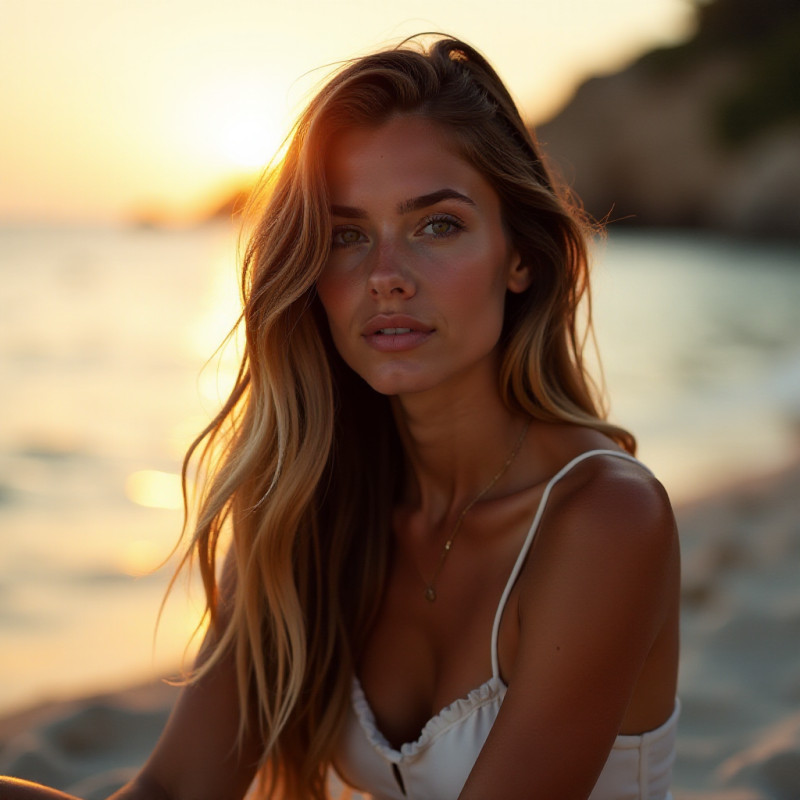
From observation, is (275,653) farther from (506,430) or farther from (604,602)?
(604,602)

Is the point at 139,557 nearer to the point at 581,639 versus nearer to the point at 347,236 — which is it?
the point at 347,236

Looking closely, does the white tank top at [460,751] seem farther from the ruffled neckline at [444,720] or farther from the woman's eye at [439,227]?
the woman's eye at [439,227]

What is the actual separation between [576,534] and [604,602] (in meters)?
0.15

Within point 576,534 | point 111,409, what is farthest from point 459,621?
point 111,409

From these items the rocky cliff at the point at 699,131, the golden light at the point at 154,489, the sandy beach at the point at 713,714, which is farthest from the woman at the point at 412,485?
the rocky cliff at the point at 699,131

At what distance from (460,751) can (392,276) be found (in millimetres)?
1026

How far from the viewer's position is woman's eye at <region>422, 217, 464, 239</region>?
230cm

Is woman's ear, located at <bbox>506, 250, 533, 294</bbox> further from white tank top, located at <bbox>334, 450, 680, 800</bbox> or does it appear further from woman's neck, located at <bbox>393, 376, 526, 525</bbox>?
white tank top, located at <bbox>334, 450, 680, 800</bbox>

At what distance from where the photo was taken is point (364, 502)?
2764mm

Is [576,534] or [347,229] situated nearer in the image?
[576,534]

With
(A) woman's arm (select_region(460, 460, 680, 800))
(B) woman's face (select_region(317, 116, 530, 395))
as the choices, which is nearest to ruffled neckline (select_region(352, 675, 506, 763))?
(A) woman's arm (select_region(460, 460, 680, 800))

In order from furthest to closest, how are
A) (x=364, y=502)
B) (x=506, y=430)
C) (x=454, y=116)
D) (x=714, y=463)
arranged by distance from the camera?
1. (x=714, y=463)
2. (x=364, y=502)
3. (x=506, y=430)
4. (x=454, y=116)

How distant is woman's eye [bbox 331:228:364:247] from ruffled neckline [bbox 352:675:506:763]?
1.02 m

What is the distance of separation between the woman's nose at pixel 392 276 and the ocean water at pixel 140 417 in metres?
0.42
